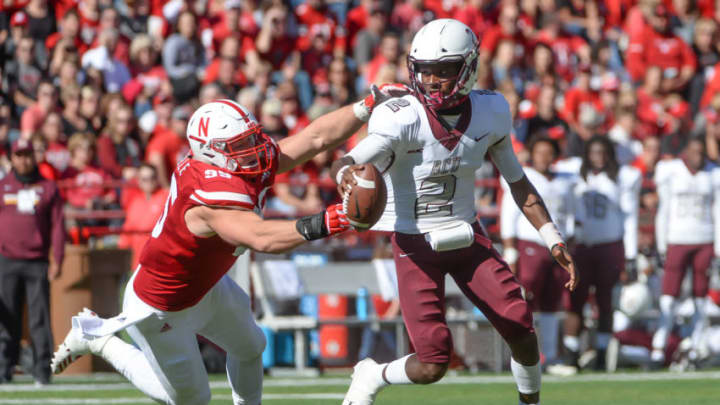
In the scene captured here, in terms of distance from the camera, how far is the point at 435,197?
575 cm

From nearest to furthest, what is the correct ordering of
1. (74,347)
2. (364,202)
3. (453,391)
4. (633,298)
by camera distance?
(364,202) → (74,347) → (453,391) → (633,298)

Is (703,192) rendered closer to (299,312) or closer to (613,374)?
(613,374)

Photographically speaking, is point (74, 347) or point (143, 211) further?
point (143, 211)

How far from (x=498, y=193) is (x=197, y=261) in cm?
661

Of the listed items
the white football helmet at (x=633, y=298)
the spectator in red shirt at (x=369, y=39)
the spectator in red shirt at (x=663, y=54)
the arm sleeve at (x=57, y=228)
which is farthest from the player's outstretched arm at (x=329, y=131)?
the spectator in red shirt at (x=663, y=54)

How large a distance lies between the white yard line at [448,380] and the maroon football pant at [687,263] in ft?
2.79

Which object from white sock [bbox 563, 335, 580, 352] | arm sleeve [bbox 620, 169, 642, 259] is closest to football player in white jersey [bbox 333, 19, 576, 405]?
white sock [bbox 563, 335, 580, 352]

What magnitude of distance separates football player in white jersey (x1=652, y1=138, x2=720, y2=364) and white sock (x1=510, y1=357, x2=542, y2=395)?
16.2 ft

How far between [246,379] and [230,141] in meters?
1.25

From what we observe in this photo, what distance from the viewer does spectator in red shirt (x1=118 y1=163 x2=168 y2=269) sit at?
10211mm

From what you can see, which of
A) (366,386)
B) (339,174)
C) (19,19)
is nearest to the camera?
(339,174)

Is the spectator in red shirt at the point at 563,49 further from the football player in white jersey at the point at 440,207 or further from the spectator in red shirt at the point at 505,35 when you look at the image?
the football player in white jersey at the point at 440,207

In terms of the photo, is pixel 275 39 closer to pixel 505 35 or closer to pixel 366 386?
pixel 505 35

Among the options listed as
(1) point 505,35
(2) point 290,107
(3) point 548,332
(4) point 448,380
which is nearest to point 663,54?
(1) point 505,35
